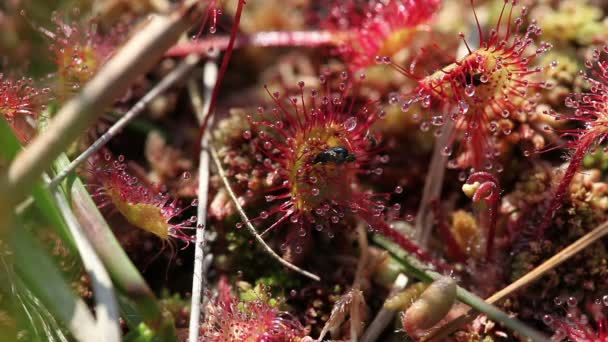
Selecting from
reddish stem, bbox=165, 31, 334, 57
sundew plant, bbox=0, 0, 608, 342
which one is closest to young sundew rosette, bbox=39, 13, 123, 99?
sundew plant, bbox=0, 0, 608, 342

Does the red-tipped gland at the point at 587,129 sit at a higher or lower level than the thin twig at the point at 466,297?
higher

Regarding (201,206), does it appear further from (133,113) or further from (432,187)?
(432,187)

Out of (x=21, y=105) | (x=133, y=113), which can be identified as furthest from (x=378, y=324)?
(x=21, y=105)

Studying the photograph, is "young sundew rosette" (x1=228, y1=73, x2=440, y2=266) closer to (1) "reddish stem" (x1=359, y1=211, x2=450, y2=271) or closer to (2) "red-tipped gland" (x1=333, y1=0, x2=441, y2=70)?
(1) "reddish stem" (x1=359, y1=211, x2=450, y2=271)

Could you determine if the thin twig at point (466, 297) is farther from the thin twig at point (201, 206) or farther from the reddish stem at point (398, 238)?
the thin twig at point (201, 206)

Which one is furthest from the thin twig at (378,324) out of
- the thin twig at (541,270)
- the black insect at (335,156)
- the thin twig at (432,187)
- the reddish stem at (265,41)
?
the reddish stem at (265,41)

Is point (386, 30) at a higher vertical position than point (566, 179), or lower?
higher
